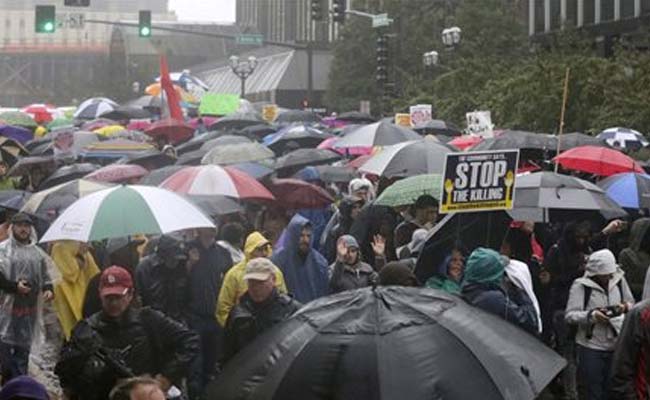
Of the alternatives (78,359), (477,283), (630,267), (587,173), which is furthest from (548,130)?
(78,359)

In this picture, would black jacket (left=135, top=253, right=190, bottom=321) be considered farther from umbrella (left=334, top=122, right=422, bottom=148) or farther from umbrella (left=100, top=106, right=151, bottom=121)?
umbrella (left=100, top=106, right=151, bottom=121)

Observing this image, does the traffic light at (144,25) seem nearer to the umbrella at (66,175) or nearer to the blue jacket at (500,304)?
the umbrella at (66,175)

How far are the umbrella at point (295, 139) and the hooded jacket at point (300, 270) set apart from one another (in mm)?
13639

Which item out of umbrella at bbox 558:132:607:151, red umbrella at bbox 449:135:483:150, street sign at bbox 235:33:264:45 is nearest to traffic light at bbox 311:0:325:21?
street sign at bbox 235:33:264:45

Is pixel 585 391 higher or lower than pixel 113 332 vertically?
lower

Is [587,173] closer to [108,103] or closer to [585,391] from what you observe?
[585,391]

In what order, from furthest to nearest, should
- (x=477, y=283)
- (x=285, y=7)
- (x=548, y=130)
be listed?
(x=285, y=7)
(x=548, y=130)
(x=477, y=283)

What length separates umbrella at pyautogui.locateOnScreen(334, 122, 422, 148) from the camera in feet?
73.3

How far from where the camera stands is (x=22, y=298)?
11.5 meters

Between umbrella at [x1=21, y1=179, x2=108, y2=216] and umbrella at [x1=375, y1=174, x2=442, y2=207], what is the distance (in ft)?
8.18

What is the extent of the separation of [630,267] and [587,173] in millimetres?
7945

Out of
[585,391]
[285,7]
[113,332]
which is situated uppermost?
[285,7]

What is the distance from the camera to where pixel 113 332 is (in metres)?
8.56

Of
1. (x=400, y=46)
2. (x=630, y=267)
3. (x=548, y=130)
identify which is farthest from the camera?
(x=400, y=46)
